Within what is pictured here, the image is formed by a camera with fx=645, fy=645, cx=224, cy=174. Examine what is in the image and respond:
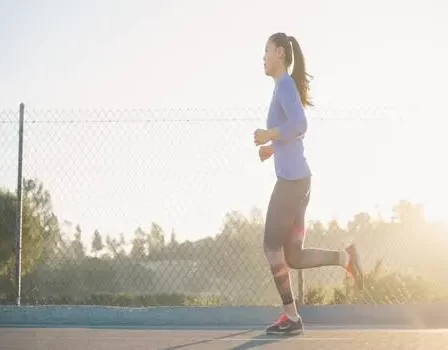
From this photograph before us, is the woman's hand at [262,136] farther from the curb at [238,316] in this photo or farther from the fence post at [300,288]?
the fence post at [300,288]

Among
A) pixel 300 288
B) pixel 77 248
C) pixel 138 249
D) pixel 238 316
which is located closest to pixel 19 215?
pixel 77 248

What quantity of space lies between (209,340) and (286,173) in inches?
45.5

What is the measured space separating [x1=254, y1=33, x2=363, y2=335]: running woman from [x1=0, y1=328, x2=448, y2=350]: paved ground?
35 centimetres

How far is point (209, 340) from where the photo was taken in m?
3.97

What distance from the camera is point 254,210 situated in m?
6.10

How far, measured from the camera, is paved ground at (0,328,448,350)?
3.52m

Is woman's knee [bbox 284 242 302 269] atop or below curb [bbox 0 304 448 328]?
atop

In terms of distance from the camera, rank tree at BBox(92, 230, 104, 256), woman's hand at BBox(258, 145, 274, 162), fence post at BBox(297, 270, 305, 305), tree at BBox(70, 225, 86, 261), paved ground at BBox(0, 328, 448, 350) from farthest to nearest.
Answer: tree at BBox(70, 225, 86, 261) → tree at BBox(92, 230, 104, 256) → fence post at BBox(297, 270, 305, 305) → woman's hand at BBox(258, 145, 274, 162) → paved ground at BBox(0, 328, 448, 350)

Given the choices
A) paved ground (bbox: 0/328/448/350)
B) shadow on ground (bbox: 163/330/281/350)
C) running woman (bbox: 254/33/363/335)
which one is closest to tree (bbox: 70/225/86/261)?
paved ground (bbox: 0/328/448/350)

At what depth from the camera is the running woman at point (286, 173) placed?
13.6 feet

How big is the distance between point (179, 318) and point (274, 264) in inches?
63.8

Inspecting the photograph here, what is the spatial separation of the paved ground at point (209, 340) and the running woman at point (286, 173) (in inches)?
13.7

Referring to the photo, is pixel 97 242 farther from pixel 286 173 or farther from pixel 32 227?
pixel 286 173

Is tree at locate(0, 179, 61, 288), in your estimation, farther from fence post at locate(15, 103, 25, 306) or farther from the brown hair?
the brown hair
